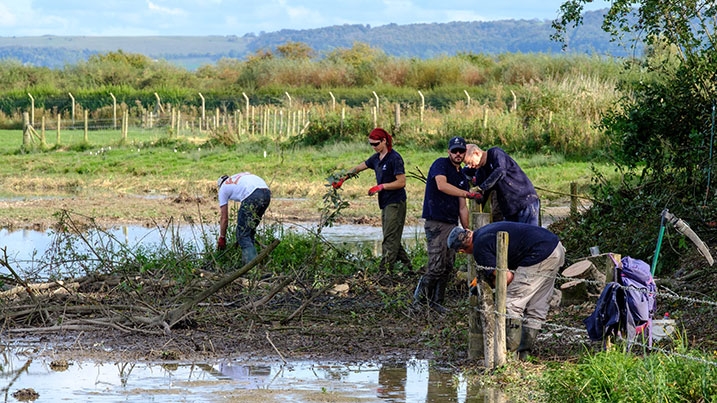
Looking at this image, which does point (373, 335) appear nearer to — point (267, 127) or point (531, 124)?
point (531, 124)

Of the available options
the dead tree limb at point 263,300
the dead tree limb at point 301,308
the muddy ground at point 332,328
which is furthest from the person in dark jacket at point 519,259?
the dead tree limb at point 263,300

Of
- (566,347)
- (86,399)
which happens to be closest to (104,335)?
(86,399)

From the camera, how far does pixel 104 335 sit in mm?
9781

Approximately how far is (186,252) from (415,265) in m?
2.79

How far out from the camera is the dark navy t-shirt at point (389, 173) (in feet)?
38.2

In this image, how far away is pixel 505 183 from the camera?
10.1 metres

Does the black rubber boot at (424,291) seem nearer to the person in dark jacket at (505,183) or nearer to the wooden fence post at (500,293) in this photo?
the person in dark jacket at (505,183)

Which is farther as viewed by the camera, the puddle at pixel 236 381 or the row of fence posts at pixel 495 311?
the row of fence posts at pixel 495 311

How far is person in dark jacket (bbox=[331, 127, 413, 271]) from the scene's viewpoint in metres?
11.6

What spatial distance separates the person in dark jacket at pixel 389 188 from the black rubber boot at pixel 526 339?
3.31 metres

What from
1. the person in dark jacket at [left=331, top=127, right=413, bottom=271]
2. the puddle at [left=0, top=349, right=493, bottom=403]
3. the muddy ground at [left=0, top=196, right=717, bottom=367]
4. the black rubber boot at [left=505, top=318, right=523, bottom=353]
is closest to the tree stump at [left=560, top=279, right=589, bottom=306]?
the muddy ground at [left=0, top=196, right=717, bottom=367]

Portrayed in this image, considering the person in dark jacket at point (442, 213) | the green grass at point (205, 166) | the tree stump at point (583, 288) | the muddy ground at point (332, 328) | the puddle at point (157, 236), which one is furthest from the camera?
the green grass at point (205, 166)

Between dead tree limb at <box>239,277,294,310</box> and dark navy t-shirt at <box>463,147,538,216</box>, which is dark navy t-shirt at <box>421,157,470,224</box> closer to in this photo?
dark navy t-shirt at <box>463,147,538,216</box>

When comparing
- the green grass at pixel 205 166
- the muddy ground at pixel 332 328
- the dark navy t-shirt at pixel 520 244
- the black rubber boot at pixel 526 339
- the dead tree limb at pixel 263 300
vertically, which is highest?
the dark navy t-shirt at pixel 520 244
